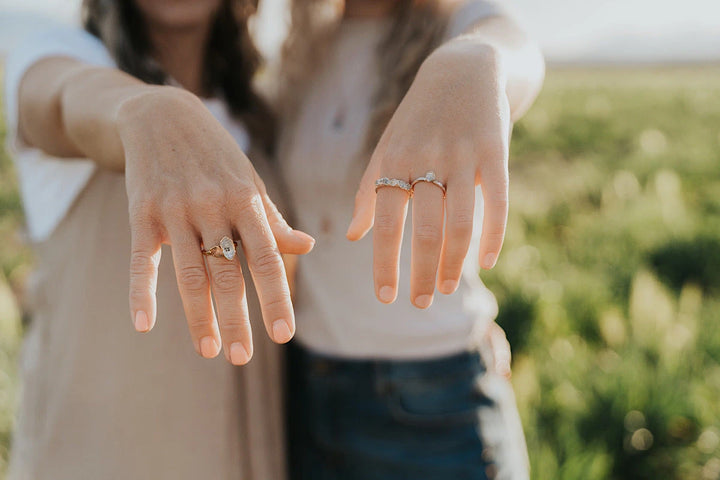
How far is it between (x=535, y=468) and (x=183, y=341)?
1.25 meters

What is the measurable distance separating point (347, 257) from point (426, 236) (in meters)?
0.77

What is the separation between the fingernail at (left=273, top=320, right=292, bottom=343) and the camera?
0.70 metres

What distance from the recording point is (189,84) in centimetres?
163

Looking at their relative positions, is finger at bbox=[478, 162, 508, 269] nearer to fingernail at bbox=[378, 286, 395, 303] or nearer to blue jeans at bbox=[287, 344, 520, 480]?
fingernail at bbox=[378, 286, 395, 303]

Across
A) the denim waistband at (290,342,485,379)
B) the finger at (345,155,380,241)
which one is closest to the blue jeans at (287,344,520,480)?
Answer: the denim waistband at (290,342,485,379)

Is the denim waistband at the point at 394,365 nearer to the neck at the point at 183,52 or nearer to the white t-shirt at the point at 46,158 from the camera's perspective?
the white t-shirt at the point at 46,158

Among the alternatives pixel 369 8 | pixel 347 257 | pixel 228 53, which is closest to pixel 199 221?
pixel 347 257

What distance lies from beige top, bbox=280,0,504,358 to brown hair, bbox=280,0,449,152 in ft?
0.18

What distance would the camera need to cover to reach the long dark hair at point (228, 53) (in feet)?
4.82

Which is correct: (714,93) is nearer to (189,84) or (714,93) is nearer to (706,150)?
(706,150)

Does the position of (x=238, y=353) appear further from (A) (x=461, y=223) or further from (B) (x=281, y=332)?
(A) (x=461, y=223)

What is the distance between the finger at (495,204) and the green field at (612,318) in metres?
1.40

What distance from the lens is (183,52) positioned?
1.62 metres

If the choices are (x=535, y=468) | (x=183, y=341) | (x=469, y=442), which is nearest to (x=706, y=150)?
(x=535, y=468)
